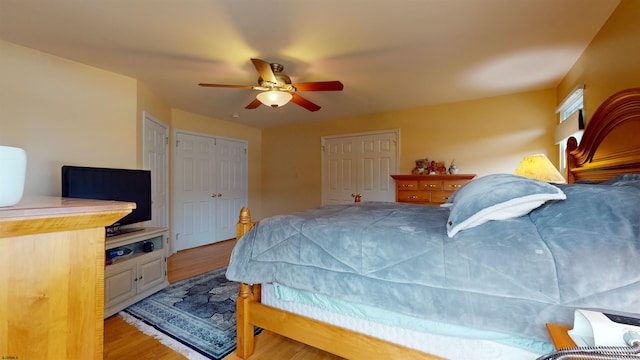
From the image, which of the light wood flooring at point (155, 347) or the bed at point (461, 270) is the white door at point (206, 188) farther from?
the bed at point (461, 270)

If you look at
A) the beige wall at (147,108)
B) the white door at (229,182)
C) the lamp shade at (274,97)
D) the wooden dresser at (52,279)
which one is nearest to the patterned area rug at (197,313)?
the wooden dresser at (52,279)

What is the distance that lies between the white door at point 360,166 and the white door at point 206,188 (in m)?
1.80

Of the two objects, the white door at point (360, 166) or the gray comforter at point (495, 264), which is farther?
the white door at point (360, 166)

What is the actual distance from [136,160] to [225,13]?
7.18ft

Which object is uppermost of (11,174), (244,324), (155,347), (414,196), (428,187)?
(11,174)

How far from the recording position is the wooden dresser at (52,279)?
0.57 metres

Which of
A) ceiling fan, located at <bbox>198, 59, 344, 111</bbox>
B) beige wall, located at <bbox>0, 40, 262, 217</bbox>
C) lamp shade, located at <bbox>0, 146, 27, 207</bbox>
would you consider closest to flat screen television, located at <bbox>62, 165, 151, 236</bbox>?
beige wall, located at <bbox>0, 40, 262, 217</bbox>

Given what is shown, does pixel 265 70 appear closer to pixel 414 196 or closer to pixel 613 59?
pixel 613 59

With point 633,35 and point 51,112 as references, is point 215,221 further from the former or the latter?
A: point 633,35

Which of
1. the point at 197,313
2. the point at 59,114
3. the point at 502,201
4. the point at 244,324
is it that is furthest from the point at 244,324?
the point at 59,114

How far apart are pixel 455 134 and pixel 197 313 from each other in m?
3.86

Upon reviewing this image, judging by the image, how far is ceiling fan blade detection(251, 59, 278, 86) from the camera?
2093mm

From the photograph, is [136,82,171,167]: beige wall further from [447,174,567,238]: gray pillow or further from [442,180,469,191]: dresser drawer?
[442,180,469,191]: dresser drawer

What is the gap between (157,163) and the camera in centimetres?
368
